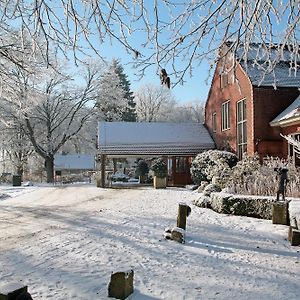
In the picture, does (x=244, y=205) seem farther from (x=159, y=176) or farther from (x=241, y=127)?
(x=241, y=127)

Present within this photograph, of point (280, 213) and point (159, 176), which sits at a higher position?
point (159, 176)

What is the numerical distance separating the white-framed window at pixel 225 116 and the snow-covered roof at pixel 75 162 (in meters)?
35.5

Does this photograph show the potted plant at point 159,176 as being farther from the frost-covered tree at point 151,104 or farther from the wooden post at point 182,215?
the frost-covered tree at point 151,104

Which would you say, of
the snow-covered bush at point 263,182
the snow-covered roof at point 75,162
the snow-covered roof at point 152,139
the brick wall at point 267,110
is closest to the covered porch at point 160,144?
the snow-covered roof at point 152,139

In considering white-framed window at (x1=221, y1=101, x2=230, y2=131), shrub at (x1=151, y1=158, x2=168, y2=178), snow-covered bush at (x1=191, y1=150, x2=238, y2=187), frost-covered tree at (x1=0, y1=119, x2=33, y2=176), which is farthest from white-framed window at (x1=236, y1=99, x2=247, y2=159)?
frost-covered tree at (x1=0, y1=119, x2=33, y2=176)

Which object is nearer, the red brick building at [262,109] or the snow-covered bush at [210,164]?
the red brick building at [262,109]

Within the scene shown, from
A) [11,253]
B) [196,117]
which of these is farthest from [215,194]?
[196,117]

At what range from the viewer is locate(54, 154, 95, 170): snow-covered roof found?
59312mm

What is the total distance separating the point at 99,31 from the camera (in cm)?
454

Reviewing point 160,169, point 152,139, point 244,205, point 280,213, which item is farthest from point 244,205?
point 152,139

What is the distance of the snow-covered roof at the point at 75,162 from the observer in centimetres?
5931

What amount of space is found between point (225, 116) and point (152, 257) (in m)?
19.1

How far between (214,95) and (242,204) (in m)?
16.6

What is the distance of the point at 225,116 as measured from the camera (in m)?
25.5
